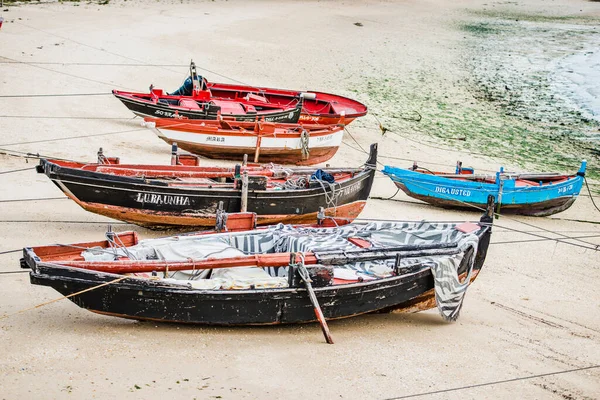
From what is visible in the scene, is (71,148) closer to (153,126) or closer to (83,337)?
(153,126)

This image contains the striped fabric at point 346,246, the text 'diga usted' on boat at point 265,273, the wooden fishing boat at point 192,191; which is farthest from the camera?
the wooden fishing boat at point 192,191

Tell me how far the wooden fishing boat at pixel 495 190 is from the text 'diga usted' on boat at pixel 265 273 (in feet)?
16.7

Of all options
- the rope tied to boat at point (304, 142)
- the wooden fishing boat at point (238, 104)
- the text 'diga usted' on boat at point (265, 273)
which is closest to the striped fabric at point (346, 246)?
the text 'diga usted' on boat at point (265, 273)

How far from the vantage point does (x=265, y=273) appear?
1003 cm

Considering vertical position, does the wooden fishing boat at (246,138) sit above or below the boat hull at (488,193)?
above

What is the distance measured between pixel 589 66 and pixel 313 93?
1858cm

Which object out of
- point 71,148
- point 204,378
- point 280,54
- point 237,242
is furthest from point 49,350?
point 280,54

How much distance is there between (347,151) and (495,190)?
5047 mm

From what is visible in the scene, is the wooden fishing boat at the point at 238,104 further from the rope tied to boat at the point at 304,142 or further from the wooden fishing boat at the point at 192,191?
the wooden fishing boat at the point at 192,191

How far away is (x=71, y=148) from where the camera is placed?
1714cm

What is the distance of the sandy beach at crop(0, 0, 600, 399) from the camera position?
8.51 meters

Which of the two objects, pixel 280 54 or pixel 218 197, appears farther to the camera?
pixel 280 54

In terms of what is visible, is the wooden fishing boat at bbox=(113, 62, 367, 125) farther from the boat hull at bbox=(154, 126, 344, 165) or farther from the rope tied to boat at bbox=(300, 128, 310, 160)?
the rope tied to boat at bbox=(300, 128, 310, 160)

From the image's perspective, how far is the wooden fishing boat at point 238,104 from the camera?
19.2 m
